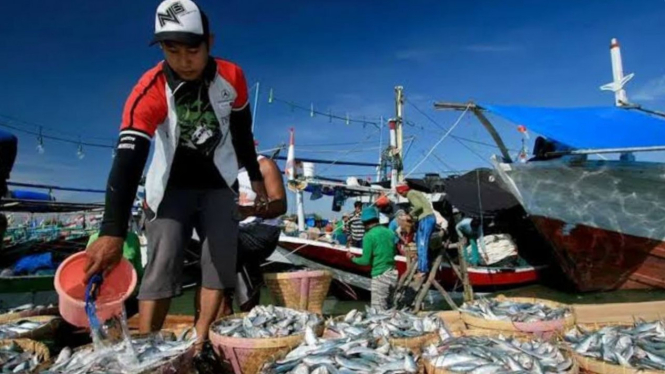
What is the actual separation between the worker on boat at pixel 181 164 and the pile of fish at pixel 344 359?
0.66 metres

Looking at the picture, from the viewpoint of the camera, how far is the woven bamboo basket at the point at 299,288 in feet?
18.2

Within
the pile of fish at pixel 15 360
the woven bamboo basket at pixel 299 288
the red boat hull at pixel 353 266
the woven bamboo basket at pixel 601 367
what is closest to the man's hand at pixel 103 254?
the pile of fish at pixel 15 360

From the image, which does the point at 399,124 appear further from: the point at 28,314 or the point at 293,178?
the point at 28,314

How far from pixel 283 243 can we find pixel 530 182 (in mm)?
5717

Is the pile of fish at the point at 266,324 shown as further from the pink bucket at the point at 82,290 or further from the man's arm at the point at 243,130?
the man's arm at the point at 243,130

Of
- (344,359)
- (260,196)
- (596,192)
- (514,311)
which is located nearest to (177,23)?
(260,196)

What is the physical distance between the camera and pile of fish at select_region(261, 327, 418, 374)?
8.11 ft

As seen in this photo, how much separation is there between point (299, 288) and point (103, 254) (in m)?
3.54

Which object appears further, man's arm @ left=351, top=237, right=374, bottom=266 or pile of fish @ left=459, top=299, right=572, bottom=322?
man's arm @ left=351, top=237, right=374, bottom=266

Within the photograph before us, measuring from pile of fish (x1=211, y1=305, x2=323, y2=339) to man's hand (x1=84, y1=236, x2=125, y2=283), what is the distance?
3.88 ft

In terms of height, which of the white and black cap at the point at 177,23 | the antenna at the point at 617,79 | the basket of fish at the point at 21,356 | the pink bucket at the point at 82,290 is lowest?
the basket of fish at the point at 21,356

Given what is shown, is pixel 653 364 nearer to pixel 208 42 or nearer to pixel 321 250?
pixel 208 42

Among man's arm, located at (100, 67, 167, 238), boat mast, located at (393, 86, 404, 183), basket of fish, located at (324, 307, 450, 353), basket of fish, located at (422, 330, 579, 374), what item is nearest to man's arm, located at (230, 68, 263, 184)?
man's arm, located at (100, 67, 167, 238)

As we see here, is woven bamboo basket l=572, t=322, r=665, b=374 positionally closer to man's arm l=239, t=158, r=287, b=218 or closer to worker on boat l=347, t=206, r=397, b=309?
man's arm l=239, t=158, r=287, b=218
